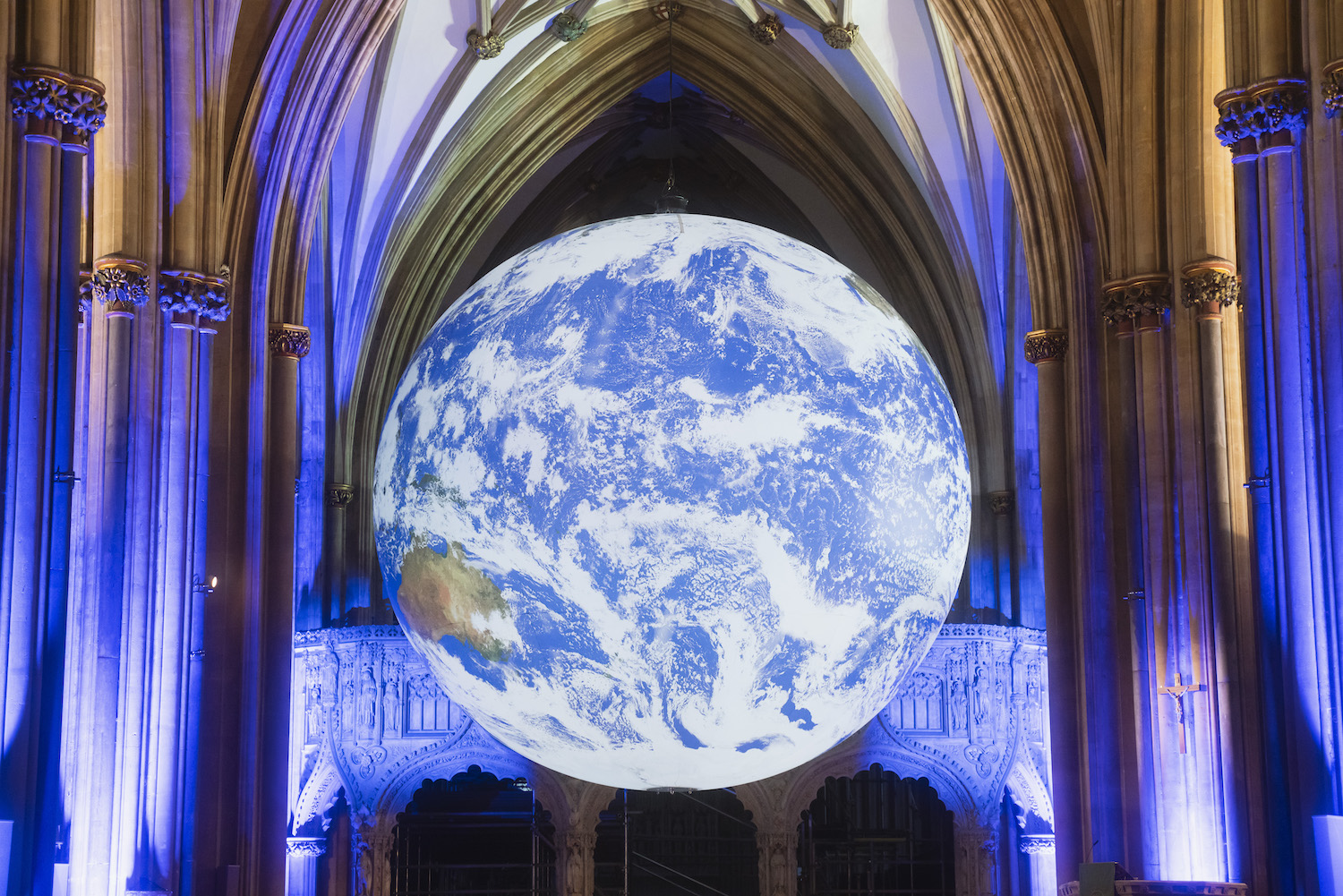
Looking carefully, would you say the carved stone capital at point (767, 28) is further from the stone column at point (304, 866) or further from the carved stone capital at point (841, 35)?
the stone column at point (304, 866)

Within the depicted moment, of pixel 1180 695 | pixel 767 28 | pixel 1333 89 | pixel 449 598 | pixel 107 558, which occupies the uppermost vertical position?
pixel 767 28

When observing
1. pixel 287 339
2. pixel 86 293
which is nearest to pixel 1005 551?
pixel 287 339

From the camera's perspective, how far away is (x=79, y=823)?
39.3ft

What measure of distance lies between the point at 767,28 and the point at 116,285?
10.5 m

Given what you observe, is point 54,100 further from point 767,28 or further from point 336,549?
point 336,549

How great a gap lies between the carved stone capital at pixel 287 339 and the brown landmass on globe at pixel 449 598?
7.52 meters

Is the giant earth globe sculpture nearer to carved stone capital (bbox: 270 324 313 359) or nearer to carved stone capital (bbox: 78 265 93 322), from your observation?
carved stone capital (bbox: 78 265 93 322)

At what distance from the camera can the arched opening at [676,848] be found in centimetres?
2317

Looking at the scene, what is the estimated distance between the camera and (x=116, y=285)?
12.9 m

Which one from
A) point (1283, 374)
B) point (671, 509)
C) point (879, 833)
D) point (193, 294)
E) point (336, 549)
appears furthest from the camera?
point (879, 833)

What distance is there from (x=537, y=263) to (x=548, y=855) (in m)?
15.5

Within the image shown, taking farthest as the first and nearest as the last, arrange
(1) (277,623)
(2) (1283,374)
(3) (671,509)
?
(1) (277,623) → (2) (1283,374) → (3) (671,509)

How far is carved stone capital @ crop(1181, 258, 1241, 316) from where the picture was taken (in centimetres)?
1321

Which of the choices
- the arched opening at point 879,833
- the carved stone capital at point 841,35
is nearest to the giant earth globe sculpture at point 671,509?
the carved stone capital at point 841,35
